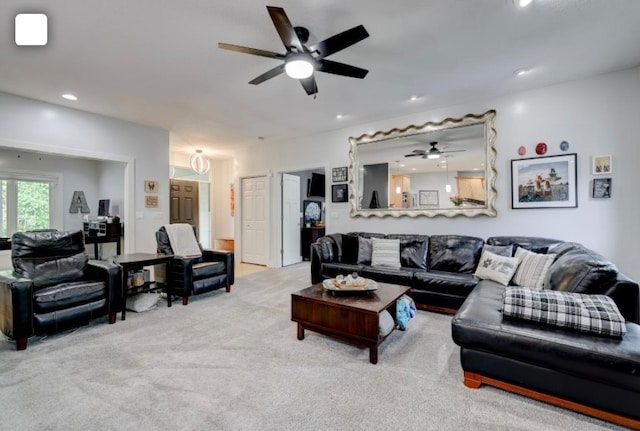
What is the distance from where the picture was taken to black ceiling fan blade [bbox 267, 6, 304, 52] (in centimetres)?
179

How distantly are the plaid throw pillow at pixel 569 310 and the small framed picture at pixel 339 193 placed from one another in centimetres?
339

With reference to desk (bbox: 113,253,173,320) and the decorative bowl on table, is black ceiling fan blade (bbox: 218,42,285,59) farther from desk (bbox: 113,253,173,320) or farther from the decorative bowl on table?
desk (bbox: 113,253,173,320)

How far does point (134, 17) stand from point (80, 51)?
3.12 ft

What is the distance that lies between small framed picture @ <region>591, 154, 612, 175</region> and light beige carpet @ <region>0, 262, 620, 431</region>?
2521mm

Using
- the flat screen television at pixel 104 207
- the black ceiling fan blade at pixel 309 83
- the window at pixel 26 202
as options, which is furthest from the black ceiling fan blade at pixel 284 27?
the window at pixel 26 202

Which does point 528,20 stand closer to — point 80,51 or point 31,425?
point 80,51

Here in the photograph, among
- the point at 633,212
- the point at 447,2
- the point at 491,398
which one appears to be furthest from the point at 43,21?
the point at 633,212

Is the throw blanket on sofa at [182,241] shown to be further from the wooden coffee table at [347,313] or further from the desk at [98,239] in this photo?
the wooden coffee table at [347,313]

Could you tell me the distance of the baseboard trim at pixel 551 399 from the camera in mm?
1587

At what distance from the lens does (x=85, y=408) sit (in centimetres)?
175

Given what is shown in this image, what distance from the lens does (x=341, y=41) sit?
2.14 meters

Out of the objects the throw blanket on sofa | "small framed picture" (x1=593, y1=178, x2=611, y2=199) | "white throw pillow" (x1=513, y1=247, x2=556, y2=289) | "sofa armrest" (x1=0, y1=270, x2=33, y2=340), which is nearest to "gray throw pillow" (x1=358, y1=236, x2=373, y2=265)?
"white throw pillow" (x1=513, y1=247, x2=556, y2=289)

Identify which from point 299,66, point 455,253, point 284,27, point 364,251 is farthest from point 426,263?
point 284,27

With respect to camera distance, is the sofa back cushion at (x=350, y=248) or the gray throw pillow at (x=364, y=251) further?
the sofa back cushion at (x=350, y=248)
